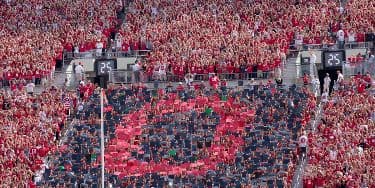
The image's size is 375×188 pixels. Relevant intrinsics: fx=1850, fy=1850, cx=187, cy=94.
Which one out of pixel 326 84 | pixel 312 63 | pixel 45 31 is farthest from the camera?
pixel 45 31

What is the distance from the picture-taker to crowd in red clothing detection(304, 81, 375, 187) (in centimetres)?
6044

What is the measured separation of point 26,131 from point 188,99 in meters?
6.63

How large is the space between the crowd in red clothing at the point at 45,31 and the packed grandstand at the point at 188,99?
0.08 metres

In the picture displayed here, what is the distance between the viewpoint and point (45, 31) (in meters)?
79.7

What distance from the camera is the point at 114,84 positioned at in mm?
74562

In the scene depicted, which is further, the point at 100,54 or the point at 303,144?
the point at 100,54

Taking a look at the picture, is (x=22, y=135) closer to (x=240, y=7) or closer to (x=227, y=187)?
(x=227, y=187)

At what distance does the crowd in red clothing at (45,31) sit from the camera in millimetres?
75688

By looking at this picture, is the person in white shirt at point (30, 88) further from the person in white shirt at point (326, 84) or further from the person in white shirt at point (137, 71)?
the person in white shirt at point (326, 84)

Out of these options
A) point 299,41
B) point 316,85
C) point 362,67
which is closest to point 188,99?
point 316,85

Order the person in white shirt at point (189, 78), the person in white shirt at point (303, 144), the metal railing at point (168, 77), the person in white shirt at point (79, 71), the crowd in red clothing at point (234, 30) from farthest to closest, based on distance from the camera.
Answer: the person in white shirt at point (79, 71), the crowd in red clothing at point (234, 30), the person in white shirt at point (189, 78), the metal railing at point (168, 77), the person in white shirt at point (303, 144)

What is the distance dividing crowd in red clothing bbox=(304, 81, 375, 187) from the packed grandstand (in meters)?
0.06

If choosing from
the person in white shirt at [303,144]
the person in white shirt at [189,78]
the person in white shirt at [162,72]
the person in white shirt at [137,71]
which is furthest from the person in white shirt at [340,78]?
the person in white shirt at [137,71]

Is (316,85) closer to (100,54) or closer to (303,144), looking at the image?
(303,144)
